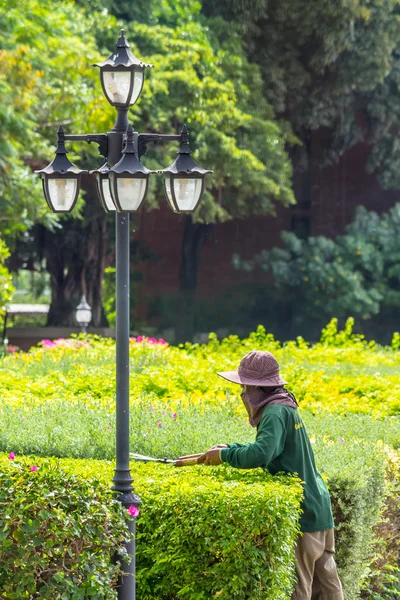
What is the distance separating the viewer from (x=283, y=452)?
17.8 feet

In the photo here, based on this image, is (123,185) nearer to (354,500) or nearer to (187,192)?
(187,192)

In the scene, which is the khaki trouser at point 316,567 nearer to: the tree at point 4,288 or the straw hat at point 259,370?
the straw hat at point 259,370

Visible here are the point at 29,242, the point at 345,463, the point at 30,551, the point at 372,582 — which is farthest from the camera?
the point at 29,242

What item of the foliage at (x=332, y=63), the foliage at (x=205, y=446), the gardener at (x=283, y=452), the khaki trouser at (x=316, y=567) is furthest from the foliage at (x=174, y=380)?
the foliage at (x=332, y=63)

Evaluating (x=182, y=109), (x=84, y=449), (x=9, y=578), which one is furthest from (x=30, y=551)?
(x=182, y=109)

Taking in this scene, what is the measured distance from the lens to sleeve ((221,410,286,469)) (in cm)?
509

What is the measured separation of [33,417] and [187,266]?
25114 millimetres

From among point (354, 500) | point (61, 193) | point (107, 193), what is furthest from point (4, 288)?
point (354, 500)

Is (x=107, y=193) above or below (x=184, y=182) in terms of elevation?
below

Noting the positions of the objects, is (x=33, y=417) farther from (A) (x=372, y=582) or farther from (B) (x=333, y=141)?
(B) (x=333, y=141)

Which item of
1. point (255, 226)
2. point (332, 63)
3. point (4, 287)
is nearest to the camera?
point (4, 287)

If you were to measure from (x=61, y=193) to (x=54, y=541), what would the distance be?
2224mm

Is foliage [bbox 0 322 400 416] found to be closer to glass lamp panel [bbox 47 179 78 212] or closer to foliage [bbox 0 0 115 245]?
glass lamp panel [bbox 47 179 78 212]

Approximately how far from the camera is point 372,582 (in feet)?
24.3
